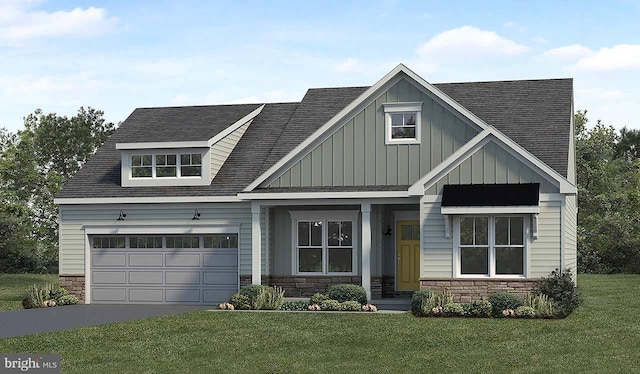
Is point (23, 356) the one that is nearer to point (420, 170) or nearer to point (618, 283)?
point (420, 170)

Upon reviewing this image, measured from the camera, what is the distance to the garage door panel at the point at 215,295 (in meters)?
29.2

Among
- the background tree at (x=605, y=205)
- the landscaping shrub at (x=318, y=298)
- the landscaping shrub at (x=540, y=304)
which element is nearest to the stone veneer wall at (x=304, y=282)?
the landscaping shrub at (x=318, y=298)

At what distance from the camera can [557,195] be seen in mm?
25109

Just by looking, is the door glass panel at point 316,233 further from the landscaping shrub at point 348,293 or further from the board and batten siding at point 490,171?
the board and batten siding at point 490,171

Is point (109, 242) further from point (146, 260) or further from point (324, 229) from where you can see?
point (324, 229)

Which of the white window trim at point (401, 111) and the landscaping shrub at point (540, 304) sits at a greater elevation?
the white window trim at point (401, 111)

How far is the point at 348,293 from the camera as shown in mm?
26484

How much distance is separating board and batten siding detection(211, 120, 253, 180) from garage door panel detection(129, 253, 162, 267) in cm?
306

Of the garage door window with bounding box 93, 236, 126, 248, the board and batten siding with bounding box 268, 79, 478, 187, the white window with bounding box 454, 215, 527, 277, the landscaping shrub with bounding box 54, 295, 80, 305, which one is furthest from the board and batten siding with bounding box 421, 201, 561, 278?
the landscaping shrub with bounding box 54, 295, 80, 305

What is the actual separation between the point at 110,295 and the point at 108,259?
1.14 meters

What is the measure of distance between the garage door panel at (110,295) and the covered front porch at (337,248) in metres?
4.18

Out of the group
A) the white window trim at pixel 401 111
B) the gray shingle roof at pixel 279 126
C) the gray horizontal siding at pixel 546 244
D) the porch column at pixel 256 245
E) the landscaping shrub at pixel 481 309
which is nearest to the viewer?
the landscaping shrub at pixel 481 309

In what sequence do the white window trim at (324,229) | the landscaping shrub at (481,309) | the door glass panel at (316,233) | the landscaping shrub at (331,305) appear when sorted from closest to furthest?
the landscaping shrub at (481,309)
the landscaping shrub at (331,305)
the white window trim at (324,229)
the door glass panel at (316,233)

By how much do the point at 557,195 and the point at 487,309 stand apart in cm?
360
